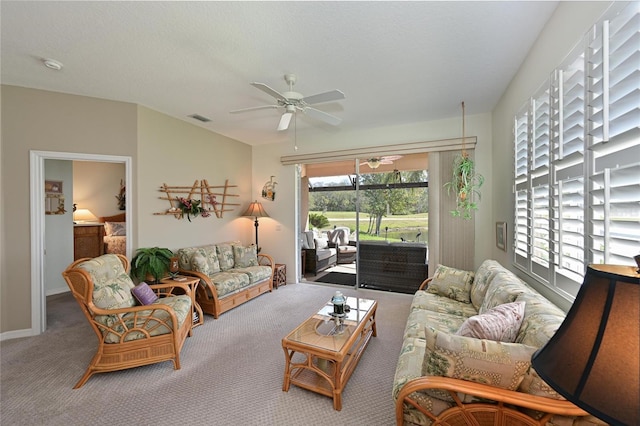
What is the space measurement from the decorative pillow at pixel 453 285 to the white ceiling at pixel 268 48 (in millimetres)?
2262

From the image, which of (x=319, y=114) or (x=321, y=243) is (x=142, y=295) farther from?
(x=321, y=243)

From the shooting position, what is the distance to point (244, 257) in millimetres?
4641

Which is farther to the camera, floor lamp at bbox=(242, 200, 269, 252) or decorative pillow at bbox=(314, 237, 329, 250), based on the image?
decorative pillow at bbox=(314, 237, 329, 250)

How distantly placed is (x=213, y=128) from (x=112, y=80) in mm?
1766

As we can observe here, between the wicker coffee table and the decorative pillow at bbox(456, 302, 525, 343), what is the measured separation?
90cm

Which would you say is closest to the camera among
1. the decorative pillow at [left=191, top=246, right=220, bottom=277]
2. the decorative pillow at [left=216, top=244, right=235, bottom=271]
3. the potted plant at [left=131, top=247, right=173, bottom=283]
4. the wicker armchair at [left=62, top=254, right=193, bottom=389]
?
the wicker armchair at [left=62, top=254, right=193, bottom=389]

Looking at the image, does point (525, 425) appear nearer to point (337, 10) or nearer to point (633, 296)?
point (633, 296)

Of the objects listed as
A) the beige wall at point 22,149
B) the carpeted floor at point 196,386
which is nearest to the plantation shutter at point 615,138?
the carpeted floor at point 196,386

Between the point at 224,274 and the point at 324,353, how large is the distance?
2.60 m

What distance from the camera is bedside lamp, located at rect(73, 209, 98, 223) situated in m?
5.32

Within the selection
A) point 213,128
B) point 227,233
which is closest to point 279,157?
point 213,128

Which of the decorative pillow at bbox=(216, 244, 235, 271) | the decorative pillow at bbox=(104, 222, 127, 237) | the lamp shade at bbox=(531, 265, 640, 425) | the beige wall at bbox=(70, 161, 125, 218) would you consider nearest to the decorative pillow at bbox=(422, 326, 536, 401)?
the lamp shade at bbox=(531, 265, 640, 425)

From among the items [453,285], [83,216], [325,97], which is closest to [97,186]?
[83,216]

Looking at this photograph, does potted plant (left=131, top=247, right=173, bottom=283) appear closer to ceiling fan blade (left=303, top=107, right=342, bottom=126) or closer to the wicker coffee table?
the wicker coffee table
